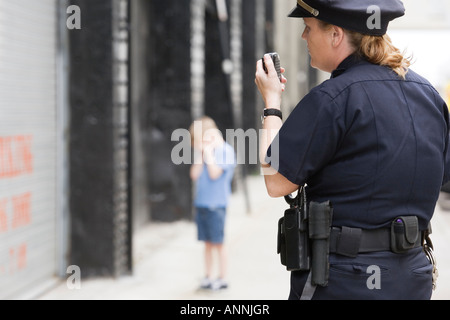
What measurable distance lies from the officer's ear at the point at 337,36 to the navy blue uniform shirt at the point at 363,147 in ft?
0.41

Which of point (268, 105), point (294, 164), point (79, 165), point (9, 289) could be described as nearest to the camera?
point (294, 164)

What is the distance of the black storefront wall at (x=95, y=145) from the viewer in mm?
6352

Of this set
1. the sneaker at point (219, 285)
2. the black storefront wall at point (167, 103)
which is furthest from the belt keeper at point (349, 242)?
the black storefront wall at point (167, 103)

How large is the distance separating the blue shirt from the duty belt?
155 inches

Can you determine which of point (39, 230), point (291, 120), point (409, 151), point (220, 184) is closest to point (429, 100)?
point (409, 151)

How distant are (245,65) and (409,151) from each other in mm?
14675

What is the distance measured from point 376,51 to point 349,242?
696 mm

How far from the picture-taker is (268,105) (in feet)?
8.27

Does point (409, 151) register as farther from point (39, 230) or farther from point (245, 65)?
point (245, 65)

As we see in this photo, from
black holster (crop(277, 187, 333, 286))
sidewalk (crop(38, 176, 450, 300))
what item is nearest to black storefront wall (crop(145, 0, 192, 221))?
sidewalk (crop(38, 176, 450, 300))

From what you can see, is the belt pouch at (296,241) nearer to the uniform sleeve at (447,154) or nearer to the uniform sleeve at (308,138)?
the uniform sleeve at (308,138)

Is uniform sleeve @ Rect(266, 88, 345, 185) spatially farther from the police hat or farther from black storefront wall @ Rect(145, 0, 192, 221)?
black storefront wall @ Rect(145, 0, 192, 221)

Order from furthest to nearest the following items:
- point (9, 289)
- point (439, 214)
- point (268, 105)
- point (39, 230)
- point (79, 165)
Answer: point (439, 214) < point (79, 165) < point (39, 230) < point (9, 289) < point (268, 105)

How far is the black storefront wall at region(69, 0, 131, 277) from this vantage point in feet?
20.8
